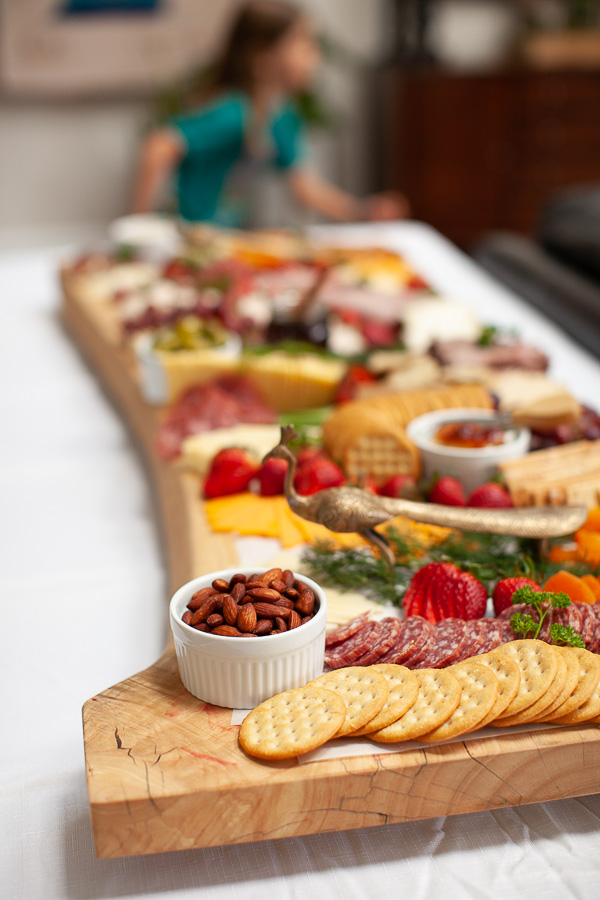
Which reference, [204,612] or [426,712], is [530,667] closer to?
[426,712]

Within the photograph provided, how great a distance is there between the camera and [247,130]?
13.7ft

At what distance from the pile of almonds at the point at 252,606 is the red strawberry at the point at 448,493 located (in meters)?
0.46

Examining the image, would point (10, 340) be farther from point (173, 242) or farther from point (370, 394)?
point (370, 394)

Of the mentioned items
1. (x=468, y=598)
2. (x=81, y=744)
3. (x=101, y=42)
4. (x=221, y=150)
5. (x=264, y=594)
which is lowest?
(x=81, y=744)

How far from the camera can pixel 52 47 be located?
19.7 feet

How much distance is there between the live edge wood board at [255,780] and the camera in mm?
979

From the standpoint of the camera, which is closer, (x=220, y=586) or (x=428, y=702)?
(x=428, y=702)

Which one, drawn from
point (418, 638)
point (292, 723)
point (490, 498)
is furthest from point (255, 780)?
point (490, 498)

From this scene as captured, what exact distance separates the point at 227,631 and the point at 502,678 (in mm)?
313

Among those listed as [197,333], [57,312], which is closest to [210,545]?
[197,333]

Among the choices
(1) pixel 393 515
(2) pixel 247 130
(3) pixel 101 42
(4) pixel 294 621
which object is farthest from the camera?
(3) pixel 101 42

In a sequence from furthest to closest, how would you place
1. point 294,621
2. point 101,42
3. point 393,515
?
Answer: point 101,42 → point 393,515 → point 294,621

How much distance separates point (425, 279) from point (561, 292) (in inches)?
21.5

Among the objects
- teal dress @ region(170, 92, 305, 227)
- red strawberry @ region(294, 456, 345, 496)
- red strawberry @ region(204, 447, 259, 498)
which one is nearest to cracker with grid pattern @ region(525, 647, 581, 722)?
A: red strawberry @ region(294, 456, 345, 496)
